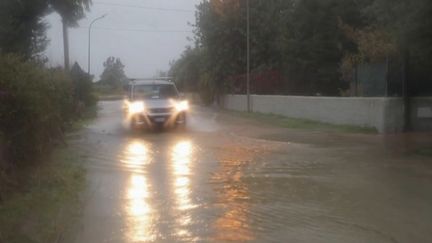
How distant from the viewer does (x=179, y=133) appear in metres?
23.0

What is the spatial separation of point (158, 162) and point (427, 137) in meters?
8.78

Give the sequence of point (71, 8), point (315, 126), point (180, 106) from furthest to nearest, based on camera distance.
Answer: point (315, 126) → point (180, 106) → point (71, 8)

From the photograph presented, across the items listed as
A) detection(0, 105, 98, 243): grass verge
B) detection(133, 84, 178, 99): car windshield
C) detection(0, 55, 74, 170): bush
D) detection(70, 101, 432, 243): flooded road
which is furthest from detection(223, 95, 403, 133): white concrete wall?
detection(0, 55, 74, 170): bush

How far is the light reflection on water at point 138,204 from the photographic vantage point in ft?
26.4

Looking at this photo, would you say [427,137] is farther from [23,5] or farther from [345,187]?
[23,5]

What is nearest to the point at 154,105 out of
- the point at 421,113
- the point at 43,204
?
the point at 421,113

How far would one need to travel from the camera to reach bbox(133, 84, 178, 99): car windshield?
80.5 feet

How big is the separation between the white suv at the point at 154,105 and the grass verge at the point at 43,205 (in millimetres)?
10480

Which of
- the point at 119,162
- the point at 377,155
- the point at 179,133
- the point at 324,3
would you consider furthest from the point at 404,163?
the point at 324,3

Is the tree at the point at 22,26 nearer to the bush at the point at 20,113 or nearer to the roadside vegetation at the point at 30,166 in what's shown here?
the roadside vegetation at the point at 30,166

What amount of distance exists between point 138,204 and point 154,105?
14.4m

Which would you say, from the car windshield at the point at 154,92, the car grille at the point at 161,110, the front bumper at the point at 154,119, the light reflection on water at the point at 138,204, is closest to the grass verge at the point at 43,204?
the light reflection on water at the point at 138,204

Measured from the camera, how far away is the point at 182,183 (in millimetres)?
11828

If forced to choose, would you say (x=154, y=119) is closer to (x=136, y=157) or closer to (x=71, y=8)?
(x=71, y=8)
